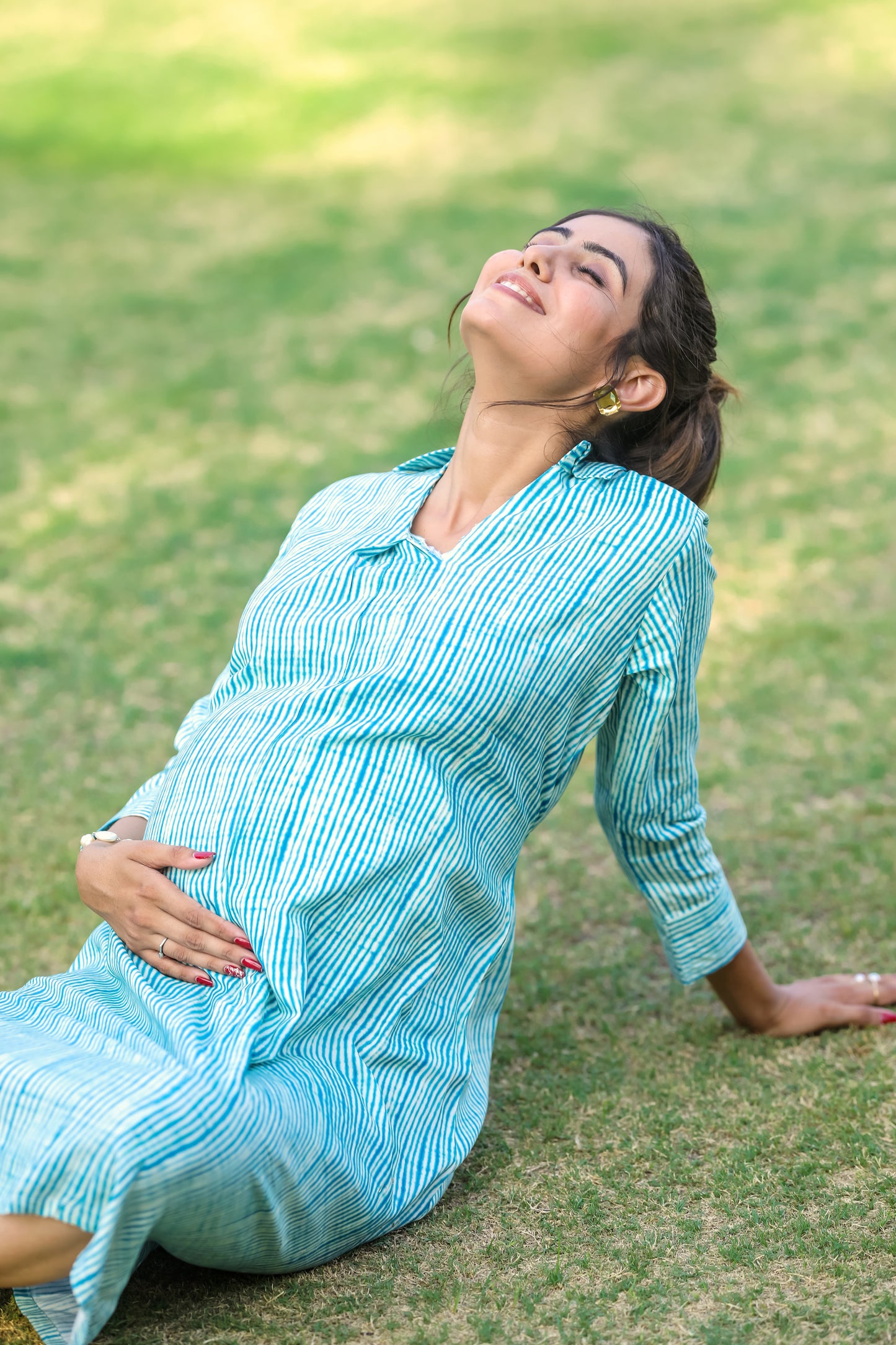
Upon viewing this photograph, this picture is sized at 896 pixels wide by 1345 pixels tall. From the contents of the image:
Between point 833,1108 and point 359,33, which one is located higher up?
point 359,33

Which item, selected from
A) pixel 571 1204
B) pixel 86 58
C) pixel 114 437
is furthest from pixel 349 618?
pixel 86 58

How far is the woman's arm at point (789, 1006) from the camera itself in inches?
115

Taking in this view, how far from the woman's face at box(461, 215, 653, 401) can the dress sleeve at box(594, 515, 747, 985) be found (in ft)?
1.23

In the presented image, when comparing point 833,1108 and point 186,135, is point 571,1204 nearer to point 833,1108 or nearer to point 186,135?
point 833,1108

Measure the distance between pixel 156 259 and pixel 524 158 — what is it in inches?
121

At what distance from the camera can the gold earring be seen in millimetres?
2625

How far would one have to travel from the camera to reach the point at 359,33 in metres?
14.3

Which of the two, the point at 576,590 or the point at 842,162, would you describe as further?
the point at 842,162

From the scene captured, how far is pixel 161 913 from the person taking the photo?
2.33m

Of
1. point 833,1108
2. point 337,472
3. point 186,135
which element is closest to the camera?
point 833,1108

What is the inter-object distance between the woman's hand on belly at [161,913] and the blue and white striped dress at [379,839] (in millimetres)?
26

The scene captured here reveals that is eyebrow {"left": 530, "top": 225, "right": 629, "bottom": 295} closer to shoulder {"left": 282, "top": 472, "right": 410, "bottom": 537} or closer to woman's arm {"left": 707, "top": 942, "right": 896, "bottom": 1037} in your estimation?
shoulder {"left": 282, "top": 472, "right": 410, "bottom": 537}

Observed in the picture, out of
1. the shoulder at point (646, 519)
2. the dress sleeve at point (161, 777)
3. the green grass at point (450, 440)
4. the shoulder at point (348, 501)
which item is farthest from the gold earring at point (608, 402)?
the green grass at point (450, 440)

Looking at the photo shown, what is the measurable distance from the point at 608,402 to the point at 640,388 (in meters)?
0.07
